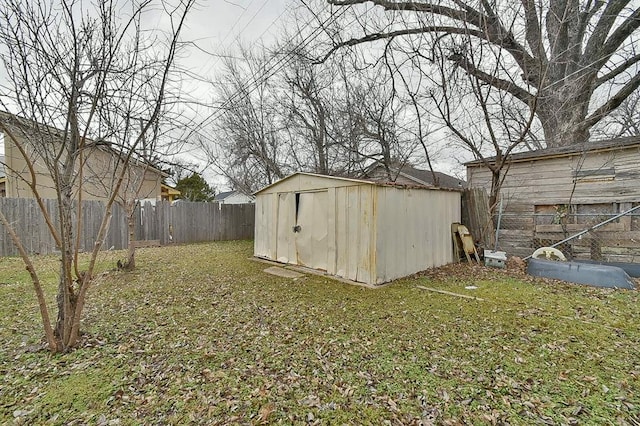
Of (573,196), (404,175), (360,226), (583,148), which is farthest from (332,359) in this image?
(404,175)

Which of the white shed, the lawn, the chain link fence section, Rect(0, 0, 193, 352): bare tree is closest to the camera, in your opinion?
the lawn

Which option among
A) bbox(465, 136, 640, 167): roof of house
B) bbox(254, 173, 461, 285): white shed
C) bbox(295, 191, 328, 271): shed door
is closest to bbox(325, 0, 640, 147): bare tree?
bbox(465, 136, 640, 167): roof of house

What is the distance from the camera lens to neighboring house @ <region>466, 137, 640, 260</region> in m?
5.62

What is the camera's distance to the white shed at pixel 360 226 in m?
4.99

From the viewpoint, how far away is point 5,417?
1857 millimetres

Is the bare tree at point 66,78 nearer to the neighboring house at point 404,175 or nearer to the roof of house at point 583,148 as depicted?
the roof of house at point 583,148

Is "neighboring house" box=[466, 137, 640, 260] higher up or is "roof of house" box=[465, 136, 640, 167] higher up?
"roof of house" box=[465, 136, 640, 167]

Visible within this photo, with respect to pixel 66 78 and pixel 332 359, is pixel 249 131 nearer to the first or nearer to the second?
pixel 66 78

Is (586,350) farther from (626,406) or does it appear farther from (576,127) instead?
(576,127)

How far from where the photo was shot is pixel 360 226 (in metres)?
5.10

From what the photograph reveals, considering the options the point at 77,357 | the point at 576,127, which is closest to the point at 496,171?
the point at 576,127

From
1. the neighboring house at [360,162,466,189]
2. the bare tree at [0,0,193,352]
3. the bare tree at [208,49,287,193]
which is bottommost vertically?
the bare tree at [0,0,193,352]

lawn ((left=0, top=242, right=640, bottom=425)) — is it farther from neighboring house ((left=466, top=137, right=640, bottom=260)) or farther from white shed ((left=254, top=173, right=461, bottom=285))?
neighboring house ((left=466, top=137, right=640, bottom=260))

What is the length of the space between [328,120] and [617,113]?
943 cm
